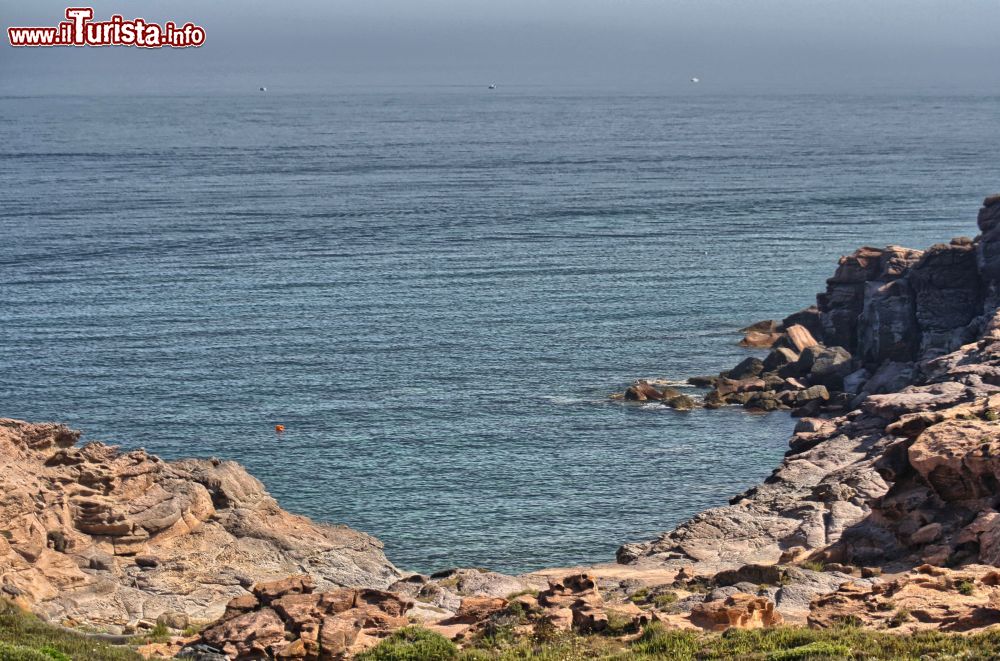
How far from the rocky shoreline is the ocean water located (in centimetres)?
898

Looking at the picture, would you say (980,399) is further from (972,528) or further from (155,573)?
(155,573)

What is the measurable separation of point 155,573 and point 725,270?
312 ft

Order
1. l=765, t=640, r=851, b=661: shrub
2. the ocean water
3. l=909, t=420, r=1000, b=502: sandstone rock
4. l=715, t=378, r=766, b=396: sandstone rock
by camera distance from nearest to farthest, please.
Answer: l=765, t=640, r=851, b=661: shrub, l=909, t=420, r=1000, b=502: sandstone rock, the ocean water, l=715, t=378, r=766, b=396: sandstone rock

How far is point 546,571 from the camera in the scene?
66000 mm

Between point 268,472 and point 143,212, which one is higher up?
point 143,212

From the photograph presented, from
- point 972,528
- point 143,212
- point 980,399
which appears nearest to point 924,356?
point 980,399

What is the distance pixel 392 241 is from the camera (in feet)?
507

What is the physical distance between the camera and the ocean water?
7869 centimetres

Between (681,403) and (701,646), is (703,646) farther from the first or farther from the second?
(681,403)

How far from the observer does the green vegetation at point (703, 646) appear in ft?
119

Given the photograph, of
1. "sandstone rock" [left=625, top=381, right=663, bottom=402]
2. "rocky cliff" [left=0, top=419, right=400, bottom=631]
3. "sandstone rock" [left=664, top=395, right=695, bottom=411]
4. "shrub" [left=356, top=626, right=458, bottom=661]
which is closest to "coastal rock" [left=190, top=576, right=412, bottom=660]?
"shrub" [left=356, top=626, right=458, bottom=661]

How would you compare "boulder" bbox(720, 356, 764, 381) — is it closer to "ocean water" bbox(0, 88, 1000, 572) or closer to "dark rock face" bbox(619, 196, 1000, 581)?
"dark rock face" bbox(619, 196, 1000, 581)

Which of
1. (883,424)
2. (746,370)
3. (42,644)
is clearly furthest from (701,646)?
(746,370)

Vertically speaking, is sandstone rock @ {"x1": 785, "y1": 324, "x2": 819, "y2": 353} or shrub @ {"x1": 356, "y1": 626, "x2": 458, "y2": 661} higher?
sandstone rock @ {"x1": 785, "y1": 324, "x2": 819, "y2": 353}
